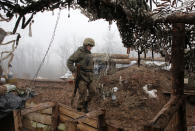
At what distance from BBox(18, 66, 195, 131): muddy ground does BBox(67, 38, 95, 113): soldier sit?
4.40 ft

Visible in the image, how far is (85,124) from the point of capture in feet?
14.3

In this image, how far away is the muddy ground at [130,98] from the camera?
6.81 m

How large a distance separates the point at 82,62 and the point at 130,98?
3.52m

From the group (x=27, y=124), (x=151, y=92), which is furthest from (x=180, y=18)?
(x=151, y=92)

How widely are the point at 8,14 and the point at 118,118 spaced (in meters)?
5.92

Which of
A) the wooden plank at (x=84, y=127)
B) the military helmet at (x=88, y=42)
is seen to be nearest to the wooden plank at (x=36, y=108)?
the wooden plank at (x=84, y=127)

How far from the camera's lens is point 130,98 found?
27.3 ft

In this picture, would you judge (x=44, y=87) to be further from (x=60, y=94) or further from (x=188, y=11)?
(x=188, y=11)

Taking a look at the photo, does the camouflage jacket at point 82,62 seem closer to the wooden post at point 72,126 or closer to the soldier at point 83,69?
the soldier at point 83,69

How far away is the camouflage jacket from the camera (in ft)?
19.7

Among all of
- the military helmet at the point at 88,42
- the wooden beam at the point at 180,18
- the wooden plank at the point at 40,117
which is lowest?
the wooden plank at the point at 40,117

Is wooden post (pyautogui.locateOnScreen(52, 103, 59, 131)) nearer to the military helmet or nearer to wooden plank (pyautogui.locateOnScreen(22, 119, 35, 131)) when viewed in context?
wooden plank (pyautogui.locateOnScreen(22, 119, 35, 131))

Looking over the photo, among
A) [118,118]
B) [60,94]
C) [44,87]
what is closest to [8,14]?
[118,118]

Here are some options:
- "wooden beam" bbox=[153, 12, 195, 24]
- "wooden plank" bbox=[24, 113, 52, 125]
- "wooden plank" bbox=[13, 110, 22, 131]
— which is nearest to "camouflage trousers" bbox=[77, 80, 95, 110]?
"wooden plank" bbox=[24, 113, 52, 125]
